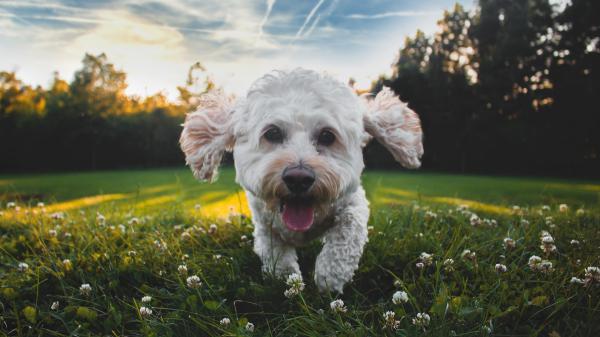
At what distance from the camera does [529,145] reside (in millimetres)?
30859

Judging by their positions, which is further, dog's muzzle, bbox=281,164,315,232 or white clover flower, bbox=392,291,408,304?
dog's muzzle, bbox=281,164,315,232

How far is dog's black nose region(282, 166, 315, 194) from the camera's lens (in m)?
2.82

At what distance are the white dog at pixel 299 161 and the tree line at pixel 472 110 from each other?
78.4ft

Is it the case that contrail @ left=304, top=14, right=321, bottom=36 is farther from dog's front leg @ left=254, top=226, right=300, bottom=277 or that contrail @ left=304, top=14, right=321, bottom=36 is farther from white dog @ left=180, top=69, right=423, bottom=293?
dog's front leg @ left=254, top=226, right=300, bottom=277

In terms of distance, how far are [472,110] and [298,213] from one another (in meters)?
34.1

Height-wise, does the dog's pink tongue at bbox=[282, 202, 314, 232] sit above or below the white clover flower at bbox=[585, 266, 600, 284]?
above

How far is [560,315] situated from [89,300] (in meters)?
2.89

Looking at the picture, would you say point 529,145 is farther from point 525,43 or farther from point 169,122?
point 169,122

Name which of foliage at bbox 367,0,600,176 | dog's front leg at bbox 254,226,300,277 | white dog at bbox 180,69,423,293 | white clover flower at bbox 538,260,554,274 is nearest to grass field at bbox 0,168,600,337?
white clover flower at bbox 538,260,554,274

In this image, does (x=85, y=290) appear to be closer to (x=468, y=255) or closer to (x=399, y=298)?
(x=399, y=298)

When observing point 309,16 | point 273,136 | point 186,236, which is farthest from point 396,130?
point 309,16

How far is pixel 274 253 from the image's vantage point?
3324 millimetres

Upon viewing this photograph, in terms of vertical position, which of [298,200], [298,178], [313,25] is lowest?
[298,200]

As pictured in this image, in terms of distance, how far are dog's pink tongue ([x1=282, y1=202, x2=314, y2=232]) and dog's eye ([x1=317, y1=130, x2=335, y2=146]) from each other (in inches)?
20.2
